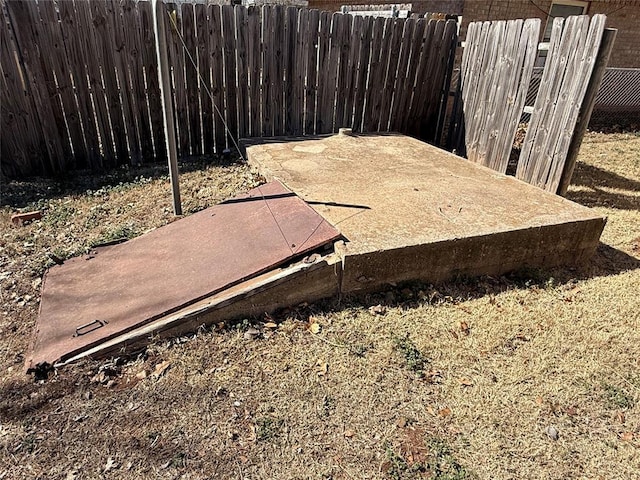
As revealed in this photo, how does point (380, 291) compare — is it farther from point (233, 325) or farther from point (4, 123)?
point (4, 123)

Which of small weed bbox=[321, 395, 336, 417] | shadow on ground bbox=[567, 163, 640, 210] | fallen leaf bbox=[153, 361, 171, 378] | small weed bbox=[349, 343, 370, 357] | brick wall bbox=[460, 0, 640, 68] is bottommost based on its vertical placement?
shadow on ground bbox=[567, 163, 640, 210]

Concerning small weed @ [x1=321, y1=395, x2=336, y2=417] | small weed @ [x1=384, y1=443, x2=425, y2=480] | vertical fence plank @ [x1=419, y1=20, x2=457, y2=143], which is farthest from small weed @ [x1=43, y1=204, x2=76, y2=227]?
vertical fence plank @ [x1=419, y1=20, x2=457, y2=143]

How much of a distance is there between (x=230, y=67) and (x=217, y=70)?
0.17 m

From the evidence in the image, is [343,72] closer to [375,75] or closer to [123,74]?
[375,75]

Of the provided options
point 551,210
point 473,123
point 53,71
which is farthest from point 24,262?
point 473,123

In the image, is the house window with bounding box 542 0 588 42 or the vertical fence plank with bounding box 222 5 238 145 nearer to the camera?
the vertical fence plank with bounding box 222 5 238 145

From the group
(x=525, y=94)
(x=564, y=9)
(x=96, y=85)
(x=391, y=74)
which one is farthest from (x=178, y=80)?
(x=564, y=9)

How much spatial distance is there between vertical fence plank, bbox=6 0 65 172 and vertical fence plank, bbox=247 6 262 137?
2279mm

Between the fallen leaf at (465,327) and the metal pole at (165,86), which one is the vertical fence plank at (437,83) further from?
the fallen leaf at (465,327)

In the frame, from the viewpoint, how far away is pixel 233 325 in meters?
2.82

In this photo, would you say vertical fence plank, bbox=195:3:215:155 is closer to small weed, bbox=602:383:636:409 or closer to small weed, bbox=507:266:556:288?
small weed, bbox=507:266:556:288

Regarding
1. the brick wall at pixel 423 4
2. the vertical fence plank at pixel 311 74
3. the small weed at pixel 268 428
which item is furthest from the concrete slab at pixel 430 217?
the brick wall at pixel 423 4

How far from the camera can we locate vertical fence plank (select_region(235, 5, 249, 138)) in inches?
204

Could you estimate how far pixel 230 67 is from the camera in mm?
5363
